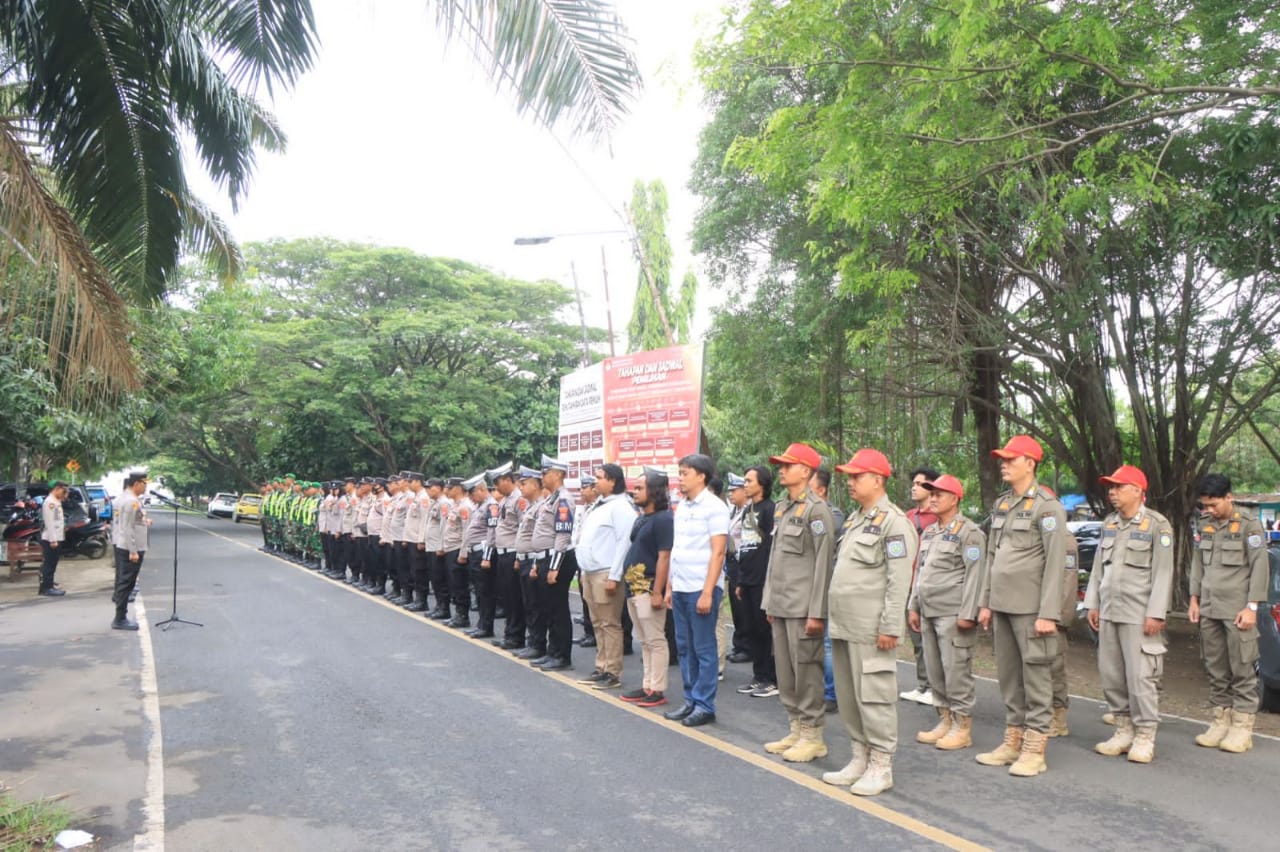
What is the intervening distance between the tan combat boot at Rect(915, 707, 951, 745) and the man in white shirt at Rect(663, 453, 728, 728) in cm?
139

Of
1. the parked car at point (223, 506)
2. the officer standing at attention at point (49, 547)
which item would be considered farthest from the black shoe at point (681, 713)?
the parked car at point (223, 506)

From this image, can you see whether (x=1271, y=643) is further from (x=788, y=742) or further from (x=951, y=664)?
(x=788, y=742)

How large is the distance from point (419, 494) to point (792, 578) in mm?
8206

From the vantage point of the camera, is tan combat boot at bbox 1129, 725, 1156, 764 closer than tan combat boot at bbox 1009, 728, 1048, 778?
No

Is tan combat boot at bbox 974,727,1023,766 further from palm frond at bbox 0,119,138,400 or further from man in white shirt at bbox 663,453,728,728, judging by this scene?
palm frond at bbox 0,119,138,400

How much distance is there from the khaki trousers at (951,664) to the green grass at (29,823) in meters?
5.05

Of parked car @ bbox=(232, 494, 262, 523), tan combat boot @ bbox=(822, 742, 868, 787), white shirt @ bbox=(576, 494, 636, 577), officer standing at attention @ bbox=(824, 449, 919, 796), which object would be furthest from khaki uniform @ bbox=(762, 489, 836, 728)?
parked car @ bbox=(232, 494, 262, 523)

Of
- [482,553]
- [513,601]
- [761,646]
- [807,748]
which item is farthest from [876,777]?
[482,553]

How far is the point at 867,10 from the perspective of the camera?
8109 millimetres

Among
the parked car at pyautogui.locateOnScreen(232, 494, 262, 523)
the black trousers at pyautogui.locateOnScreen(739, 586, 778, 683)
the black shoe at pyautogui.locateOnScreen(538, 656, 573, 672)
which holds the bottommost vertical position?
the black shoe at pyautogui.locateOnScreen(538, 656, 573, 672)

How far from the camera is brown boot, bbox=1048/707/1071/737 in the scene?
661cm

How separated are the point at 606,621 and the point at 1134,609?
3963mm

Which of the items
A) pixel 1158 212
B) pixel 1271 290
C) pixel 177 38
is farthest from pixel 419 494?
pixel 1271 290

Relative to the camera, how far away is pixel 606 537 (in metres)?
8.10
